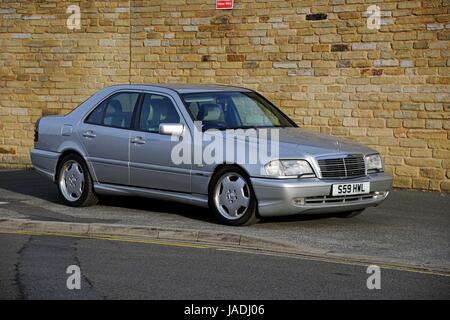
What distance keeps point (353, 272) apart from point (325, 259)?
0.72m

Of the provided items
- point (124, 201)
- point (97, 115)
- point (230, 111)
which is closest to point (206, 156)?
point (230, 111)

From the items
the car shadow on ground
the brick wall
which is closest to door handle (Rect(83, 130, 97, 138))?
the car shadow on ground

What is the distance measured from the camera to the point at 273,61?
16062 millimetres

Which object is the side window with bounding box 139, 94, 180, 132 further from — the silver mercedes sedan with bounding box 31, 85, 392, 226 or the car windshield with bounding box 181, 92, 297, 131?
the car windshield with bounding box 181, 92, 297, 131

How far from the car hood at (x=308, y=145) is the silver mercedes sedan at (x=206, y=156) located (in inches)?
0.5

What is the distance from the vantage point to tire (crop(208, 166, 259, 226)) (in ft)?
35.1

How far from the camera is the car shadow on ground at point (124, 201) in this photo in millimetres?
11695

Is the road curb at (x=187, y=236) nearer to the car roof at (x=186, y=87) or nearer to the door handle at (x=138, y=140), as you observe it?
the door handle at (x=138, y=140)

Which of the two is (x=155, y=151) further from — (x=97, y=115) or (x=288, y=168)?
(x=288, y=168)

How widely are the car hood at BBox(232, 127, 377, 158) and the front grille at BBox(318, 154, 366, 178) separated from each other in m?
0.08

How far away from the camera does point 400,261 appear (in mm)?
8922

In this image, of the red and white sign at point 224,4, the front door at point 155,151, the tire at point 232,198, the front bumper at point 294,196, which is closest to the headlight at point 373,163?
the front bumper at point 294,196

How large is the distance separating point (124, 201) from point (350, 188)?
358 centimetres
